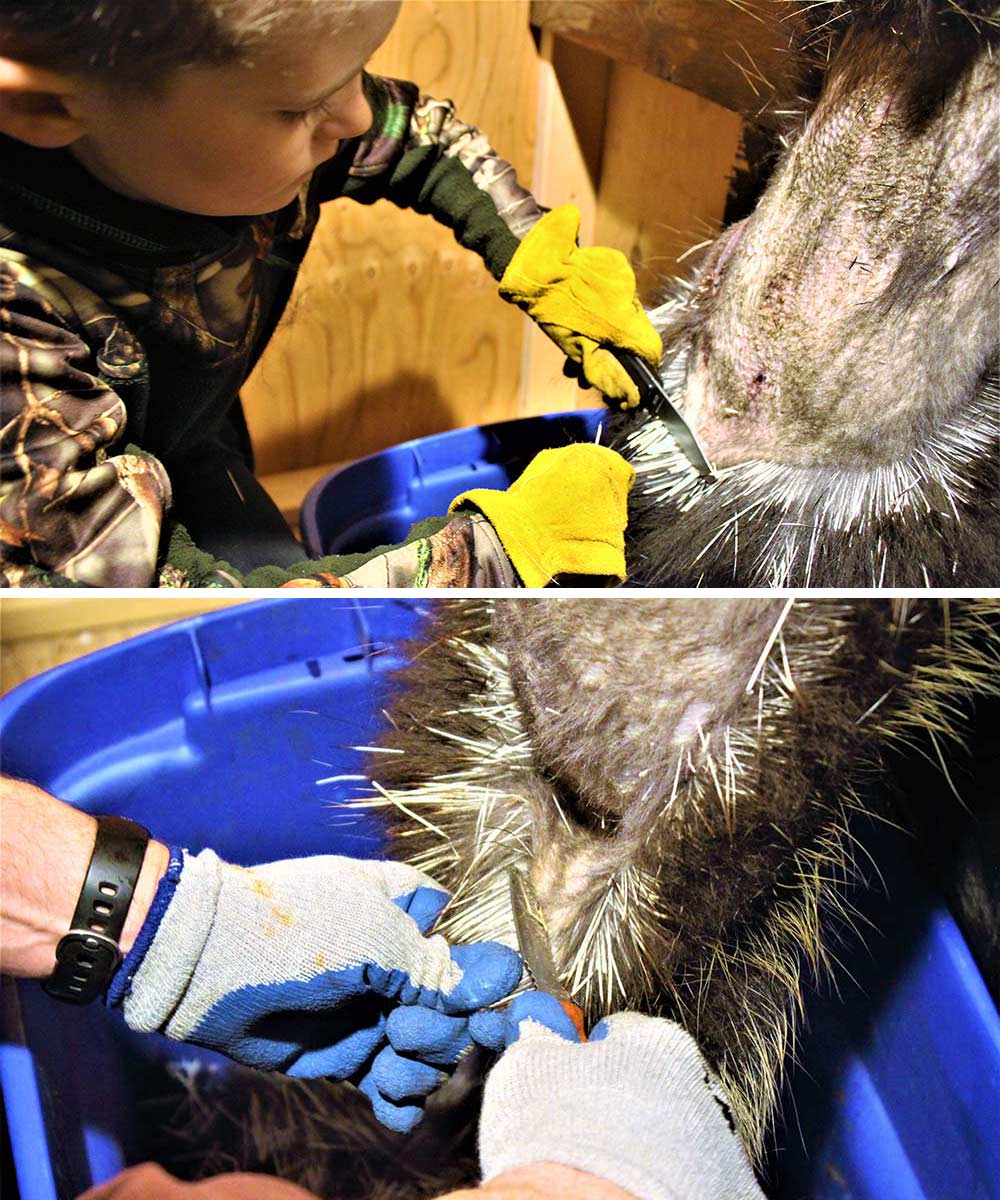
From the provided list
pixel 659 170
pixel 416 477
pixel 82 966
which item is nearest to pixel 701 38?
pixel 659 170

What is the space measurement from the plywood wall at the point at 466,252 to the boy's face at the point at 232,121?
9cm

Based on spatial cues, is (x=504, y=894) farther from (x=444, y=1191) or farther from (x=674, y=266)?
(x=674, y=266)

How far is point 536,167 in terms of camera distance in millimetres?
601

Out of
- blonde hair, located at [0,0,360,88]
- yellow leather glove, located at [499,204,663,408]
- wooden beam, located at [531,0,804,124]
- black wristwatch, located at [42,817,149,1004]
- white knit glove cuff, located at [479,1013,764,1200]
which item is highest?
wooden beam, located at [531,0,804,124]

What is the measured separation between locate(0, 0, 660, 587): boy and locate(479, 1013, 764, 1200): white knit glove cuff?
284 millimetres

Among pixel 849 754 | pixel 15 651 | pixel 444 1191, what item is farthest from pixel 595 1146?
pixel 15 651

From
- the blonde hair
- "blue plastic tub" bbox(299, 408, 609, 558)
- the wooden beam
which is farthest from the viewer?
"blue plastic tub" bbox(299, 408, 609, 558)

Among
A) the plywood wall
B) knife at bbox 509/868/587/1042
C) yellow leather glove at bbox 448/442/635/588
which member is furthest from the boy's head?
knife at bbox 509/868/587/1042

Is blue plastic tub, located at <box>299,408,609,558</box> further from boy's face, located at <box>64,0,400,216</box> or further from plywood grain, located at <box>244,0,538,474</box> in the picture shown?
boy's face, located at <box>64,0,400,216</box>

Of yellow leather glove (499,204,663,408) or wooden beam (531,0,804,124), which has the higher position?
wooden beam (531,0,804,124)

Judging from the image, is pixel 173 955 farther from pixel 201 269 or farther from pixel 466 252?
pixel 466 252

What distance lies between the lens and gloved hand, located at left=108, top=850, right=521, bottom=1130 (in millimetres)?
522

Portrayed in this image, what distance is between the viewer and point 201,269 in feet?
1.59

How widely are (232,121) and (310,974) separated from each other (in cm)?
44
